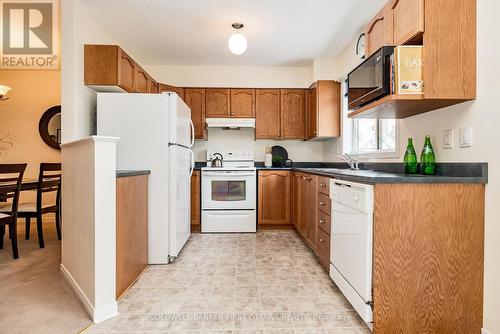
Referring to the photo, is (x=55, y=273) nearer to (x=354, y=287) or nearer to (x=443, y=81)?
(x=354, y=287)

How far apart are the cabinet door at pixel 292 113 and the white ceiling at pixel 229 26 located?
48 centimetres

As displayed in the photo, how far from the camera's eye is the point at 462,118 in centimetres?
162

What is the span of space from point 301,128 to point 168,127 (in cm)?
226

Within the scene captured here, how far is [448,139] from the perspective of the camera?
1725 millimetres

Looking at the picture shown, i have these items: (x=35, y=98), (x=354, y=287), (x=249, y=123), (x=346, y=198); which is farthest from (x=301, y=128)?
(x=35, y=98)

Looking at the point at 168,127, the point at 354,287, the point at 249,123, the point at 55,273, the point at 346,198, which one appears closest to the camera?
the point at 354,287

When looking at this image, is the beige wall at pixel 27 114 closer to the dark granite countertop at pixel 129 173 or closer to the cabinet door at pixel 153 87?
the cabinet door at pixel 153 87

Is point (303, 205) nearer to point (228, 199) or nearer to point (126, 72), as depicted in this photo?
point (228, 199)

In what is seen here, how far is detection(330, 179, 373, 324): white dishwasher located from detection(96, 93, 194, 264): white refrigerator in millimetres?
1468

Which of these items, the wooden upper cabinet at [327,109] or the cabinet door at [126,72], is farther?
the wooden upper cabinet at [327,109]

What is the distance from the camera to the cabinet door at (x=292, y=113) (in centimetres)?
429

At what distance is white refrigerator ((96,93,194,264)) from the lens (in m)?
2.62

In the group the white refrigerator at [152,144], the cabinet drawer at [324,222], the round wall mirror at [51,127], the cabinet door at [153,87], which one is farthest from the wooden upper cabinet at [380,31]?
the round wall mirror at [51,127]

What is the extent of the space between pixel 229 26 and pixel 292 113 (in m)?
1.63
